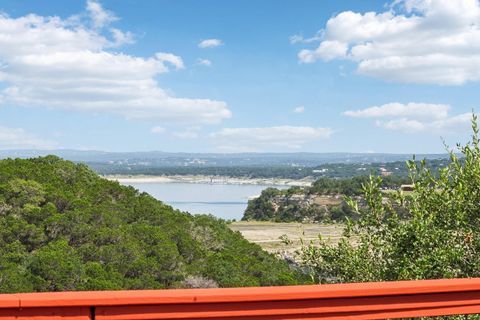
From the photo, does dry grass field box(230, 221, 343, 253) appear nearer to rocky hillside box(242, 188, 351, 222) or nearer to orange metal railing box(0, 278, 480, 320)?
rocky hillside box(242, 188, 351, 222)

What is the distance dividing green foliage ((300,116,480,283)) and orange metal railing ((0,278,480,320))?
19.1 ft

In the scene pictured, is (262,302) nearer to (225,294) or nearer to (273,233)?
(225,294)

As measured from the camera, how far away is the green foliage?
9070 mm

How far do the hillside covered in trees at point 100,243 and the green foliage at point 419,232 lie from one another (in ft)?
42.5

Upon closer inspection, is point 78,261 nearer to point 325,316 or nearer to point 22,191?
point 22,191

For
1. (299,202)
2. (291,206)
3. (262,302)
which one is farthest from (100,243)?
(299,202)

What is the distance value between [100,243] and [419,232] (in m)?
19.3

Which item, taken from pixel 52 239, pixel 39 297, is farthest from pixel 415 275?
pixel 52 239

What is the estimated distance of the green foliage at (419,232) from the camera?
9.07m

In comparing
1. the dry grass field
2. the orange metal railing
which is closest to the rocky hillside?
the dry grass field

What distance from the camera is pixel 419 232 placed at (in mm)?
9227

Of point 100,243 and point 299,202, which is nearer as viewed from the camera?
point 100,243

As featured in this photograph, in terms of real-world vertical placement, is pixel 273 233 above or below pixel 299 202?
below

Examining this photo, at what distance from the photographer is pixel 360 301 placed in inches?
123
